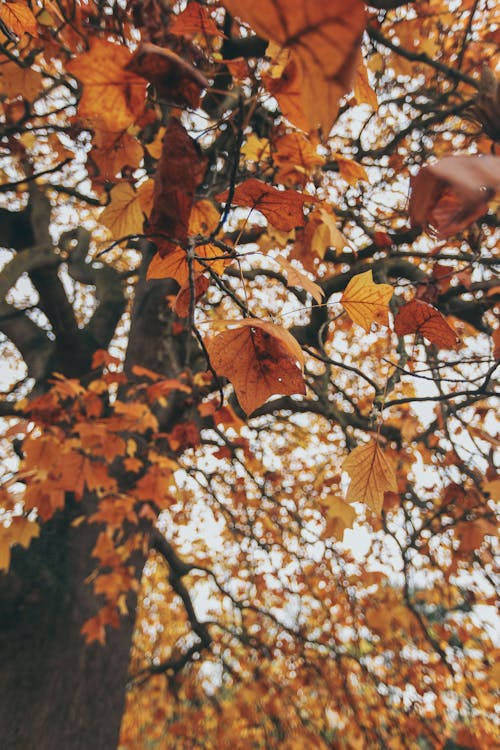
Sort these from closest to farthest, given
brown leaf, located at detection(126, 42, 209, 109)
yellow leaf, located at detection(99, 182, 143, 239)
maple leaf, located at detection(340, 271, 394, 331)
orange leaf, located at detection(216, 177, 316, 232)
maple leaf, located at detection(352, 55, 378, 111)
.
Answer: brown leaf, located at detection(126, 42, 209, 109)
orange leaf, located at detection(216, 177, 316, 232)
maple leaf, located at detection(340, 271, 394, 331)
maple leaf, located at detection(352, 55, 378, 111)
yellow leaf, located at detection(99, 182, 143, 239)

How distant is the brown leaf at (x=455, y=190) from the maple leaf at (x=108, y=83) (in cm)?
62

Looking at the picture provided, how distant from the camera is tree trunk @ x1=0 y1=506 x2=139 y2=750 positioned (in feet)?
7.87

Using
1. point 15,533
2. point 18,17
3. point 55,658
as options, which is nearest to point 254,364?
point 18,17

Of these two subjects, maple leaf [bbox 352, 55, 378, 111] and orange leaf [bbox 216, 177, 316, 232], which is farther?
maple leaf [bbox 352, 55, 378, 111]

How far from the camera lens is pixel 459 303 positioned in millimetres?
2816

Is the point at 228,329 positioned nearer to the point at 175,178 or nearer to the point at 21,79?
the point at 175,178

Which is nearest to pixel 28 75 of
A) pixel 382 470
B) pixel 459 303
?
pixel 382 470

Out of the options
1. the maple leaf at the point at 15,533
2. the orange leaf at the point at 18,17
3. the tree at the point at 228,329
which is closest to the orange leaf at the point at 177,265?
the tree at the point at 228,329

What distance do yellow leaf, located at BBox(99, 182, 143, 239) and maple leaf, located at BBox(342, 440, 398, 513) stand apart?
999 mm

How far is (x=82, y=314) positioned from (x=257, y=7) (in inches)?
307

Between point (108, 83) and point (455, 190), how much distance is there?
2.56ft

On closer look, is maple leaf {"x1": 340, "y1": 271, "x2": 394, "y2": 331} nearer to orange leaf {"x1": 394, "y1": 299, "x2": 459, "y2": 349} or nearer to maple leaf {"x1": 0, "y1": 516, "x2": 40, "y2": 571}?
orange leaf {"x1": 394, "y1": 299, "x2": 459, "y2": 349}

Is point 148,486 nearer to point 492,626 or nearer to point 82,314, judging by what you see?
point 492,626

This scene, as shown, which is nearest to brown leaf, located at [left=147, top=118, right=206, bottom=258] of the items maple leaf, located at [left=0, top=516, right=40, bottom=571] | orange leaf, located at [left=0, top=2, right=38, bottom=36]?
orange leaf, located at [left=0, top=2, right=38, bottom=36]
